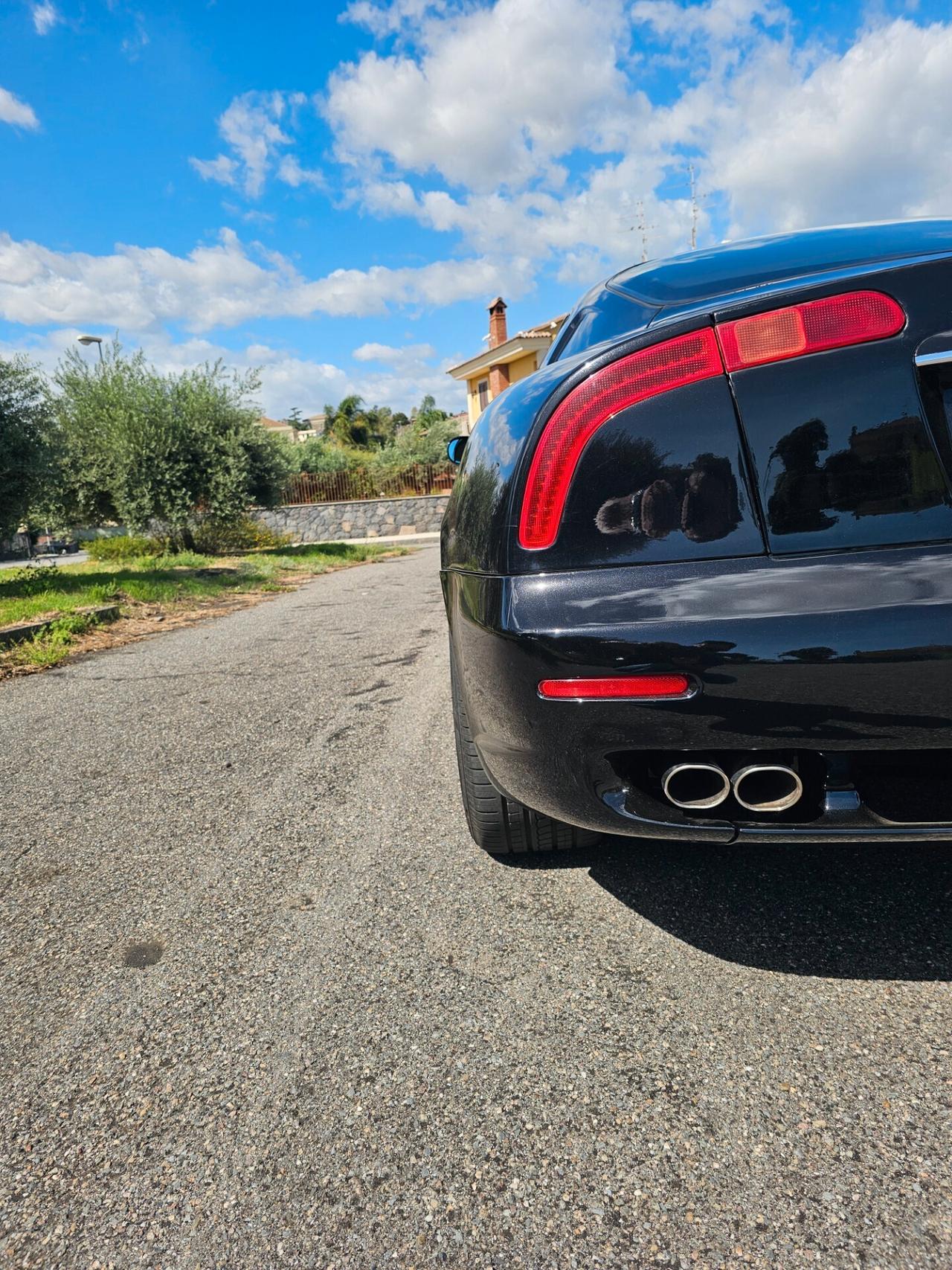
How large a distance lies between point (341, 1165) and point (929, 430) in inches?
61.0

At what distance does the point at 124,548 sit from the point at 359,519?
1179 cm

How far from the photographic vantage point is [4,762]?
3.19m


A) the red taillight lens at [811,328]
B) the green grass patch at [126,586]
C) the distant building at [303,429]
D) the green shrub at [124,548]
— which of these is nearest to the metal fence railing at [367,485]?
the green grass patch at [126,586]

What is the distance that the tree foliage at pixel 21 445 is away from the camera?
9039mm

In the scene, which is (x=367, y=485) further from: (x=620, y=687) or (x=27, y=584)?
(x=620, y=687)

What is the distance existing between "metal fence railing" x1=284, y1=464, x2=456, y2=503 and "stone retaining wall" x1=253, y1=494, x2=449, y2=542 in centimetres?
57

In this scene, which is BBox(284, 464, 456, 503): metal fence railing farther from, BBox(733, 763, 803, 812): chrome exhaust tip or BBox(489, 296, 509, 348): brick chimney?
BBox(733, 763, 803, 812): chrome exhaust tip

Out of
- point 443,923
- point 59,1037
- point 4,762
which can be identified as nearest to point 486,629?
point 443,923

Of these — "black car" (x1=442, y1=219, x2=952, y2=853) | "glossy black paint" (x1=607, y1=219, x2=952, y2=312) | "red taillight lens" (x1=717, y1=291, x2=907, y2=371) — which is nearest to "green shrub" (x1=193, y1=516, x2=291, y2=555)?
"glossy black paint" (x1=607, y1=219, x2=952, y2=312)

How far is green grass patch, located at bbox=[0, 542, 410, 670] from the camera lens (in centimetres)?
605

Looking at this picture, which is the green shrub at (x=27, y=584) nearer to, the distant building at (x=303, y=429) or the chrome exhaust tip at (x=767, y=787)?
the chrome exhaust tip at (x=767, y=787)

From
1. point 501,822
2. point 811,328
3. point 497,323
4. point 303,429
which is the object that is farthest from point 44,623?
point 303,429

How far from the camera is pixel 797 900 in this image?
1813 mm

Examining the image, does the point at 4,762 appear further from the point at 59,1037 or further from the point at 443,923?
the point at 443,923
